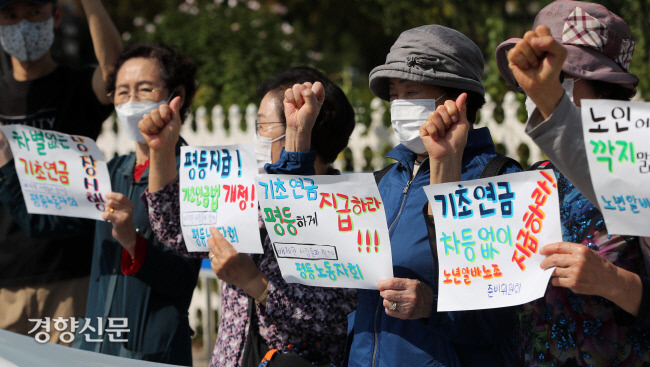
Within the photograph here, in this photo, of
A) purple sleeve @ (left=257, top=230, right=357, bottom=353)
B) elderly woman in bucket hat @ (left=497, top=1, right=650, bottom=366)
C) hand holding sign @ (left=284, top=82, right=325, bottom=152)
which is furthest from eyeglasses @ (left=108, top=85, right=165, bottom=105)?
elderly woman in bucket hat @ (left=497, top=1, right=650, bottom=366)

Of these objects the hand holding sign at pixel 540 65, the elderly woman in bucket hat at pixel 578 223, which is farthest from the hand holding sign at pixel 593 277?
the hand holding sign at pixel 540 65

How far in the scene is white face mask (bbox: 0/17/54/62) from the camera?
14.2ft

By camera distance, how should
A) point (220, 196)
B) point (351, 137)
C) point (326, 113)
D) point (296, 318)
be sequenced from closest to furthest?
point (296, 318) < point (220, 196) < point (326, 113) < point (351, 137)

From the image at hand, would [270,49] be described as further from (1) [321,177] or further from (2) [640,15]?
(1) [321,177]

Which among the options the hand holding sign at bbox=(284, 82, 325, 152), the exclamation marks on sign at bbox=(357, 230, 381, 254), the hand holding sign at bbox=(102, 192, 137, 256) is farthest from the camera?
the hand holding sign at bbox=(102, 192, 137, 256)

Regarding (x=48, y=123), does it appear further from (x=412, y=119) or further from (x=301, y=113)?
(x=412, y=119)

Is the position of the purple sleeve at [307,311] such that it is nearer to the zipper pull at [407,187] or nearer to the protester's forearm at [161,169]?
the zipper pull at [407,187]

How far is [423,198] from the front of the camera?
261 cm

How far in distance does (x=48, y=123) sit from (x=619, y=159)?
308 cm

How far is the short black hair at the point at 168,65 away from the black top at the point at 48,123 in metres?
0.47

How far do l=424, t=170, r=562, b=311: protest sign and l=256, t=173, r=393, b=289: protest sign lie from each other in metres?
0.23

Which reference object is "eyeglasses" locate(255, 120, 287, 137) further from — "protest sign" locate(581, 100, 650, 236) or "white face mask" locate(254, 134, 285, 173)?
"protest sign" locate(581, 100, 650, 236)

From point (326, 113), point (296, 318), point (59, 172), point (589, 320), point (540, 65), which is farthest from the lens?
point (59, 172)

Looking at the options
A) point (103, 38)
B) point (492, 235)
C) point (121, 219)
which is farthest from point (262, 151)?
point (103, 38)
